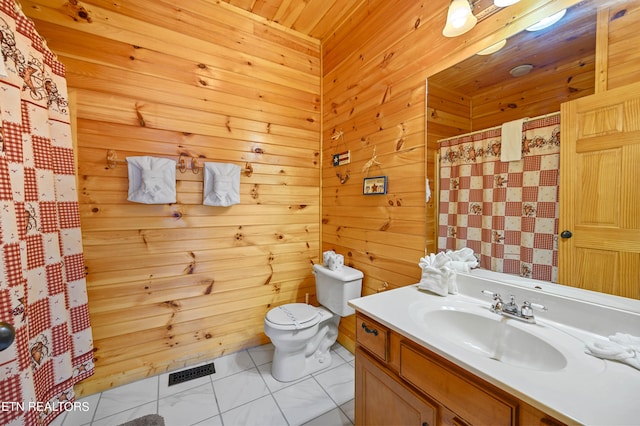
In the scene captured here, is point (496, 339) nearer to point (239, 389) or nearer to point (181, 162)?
point (239, 389)

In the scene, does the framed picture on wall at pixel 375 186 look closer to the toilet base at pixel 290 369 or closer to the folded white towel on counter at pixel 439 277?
the folded white towel on counter at pixel 439 277

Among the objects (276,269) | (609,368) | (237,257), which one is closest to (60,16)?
(237,257)

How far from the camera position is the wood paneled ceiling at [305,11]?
75.0 inches

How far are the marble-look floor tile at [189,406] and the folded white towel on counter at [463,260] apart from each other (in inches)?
63.7

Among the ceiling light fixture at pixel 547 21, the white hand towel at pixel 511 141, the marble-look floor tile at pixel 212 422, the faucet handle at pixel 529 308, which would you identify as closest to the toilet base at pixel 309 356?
the marble-look floor tile at pixel 212 422

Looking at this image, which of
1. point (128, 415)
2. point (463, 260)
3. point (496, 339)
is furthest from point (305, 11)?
point (128, 415)

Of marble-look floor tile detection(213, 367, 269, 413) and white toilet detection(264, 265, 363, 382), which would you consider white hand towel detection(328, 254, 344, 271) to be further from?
marble-look floor tile detection(213, 367, 269, 413)

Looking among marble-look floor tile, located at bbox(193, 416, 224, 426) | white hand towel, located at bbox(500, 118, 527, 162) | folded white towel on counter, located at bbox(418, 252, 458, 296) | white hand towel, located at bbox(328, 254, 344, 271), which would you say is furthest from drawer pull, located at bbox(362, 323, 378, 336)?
marble-look floor tile, located at bbox(193, 416, 224, 426)

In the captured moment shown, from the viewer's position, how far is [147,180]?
1629 mm

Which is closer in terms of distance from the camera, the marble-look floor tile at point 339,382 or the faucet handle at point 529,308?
the faucet handle at point 529,308

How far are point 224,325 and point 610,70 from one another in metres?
2.55

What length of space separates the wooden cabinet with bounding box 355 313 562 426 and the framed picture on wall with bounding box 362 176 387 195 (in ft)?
2.91

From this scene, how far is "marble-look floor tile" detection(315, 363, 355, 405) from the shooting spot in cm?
161

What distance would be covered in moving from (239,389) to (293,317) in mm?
582
